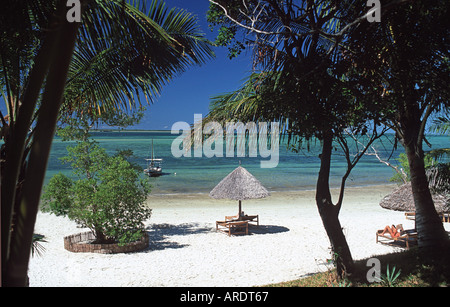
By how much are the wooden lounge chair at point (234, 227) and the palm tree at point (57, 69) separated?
778 centimetres

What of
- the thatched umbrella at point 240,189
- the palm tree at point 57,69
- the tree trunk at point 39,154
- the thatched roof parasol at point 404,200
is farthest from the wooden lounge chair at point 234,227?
the tree trunk at point 39,154

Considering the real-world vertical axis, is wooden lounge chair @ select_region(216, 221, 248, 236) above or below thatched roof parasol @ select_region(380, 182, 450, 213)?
below

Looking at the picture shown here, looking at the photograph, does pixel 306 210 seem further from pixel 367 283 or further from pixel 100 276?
pixel 367 283

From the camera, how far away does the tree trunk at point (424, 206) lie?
590 cm

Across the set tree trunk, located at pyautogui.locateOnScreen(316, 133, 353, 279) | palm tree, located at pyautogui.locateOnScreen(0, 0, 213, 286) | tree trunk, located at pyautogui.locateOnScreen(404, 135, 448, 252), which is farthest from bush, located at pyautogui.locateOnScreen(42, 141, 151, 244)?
tree trunk, located at pyautogui.locateOnScreen(404, 135, 448, 252)

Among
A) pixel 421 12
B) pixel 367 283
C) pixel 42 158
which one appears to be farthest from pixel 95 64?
pixel 367 283

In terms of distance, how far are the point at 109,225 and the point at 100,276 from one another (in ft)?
9.93

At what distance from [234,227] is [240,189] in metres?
1.50

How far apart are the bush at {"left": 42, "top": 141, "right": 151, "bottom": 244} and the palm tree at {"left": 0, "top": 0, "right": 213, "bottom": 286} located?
5.33 metres

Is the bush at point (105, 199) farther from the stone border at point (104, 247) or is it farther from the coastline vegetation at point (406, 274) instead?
the coastline vegetation at point (406, 274)

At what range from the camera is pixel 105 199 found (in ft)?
33.9

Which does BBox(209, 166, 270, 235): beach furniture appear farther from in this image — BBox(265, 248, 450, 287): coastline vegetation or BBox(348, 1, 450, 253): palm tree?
BBox(348, 1, 450, 253): palm tree

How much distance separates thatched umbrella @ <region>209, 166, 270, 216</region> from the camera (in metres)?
13.7

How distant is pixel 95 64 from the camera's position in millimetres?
4566
